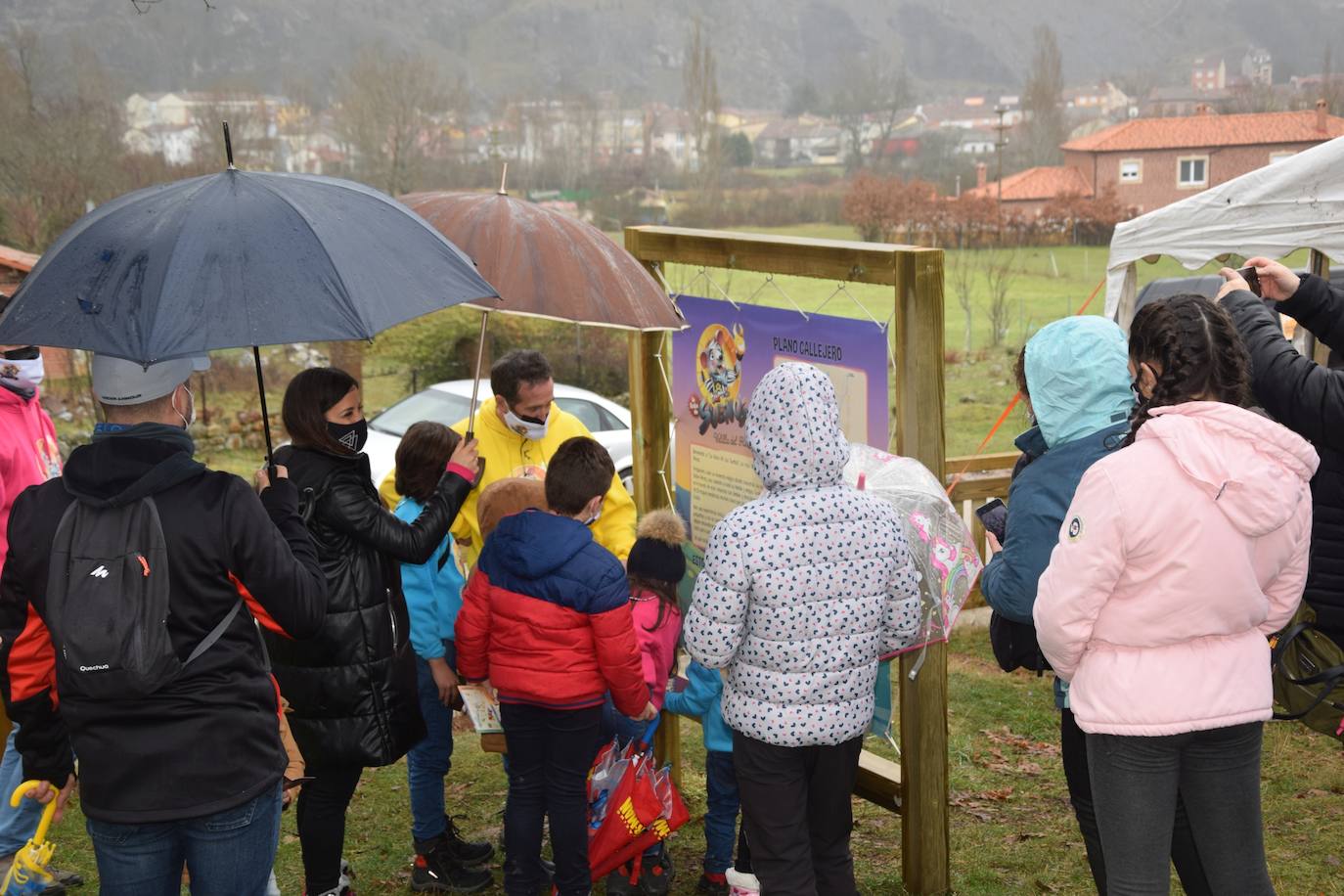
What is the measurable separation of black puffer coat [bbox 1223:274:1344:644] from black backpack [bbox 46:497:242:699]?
8.32 ft

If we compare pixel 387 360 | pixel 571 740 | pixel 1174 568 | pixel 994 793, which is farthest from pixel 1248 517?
pixel 387 360

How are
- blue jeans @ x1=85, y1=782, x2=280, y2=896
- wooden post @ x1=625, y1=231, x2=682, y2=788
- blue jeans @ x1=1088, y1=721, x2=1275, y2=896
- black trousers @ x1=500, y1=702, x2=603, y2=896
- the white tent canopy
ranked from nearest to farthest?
blue jeans @ x1=85, y1=782, x2=280, y2=896 < blue jeans @ x1=1088, y1=721, x2=1275, y2=896 < black trousers @ x1=500, y1=702, x2=603, y2=896 < wooden post @ x1=625, y1=231, x2=682, y2=788 < the white tent canopy

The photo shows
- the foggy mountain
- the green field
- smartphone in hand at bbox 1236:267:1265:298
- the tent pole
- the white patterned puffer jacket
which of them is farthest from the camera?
the foggy mountain

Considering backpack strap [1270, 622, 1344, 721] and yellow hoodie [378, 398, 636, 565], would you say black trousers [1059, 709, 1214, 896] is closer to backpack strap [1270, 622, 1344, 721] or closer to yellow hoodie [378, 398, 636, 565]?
backpack strap [1270, 622, 1344, 721]

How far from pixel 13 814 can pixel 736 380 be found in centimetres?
275

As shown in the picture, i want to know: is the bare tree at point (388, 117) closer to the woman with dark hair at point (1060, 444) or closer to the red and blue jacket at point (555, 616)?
the red and blue jacket at point (555, 616)

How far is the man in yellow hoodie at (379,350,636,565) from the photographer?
4.16m

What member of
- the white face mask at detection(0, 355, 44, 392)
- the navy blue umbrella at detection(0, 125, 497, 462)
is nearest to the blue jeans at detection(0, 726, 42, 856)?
the white face mask at detection(0, 355, 44, 392)

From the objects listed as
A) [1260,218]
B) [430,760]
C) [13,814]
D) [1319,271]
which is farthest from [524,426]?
[1319,271]

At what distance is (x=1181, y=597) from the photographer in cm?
249

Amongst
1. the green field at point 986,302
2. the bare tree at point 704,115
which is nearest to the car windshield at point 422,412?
the green field at point 986,302

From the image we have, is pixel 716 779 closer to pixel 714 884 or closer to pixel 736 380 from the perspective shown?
pixel 714 884

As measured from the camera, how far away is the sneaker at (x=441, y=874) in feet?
13.5

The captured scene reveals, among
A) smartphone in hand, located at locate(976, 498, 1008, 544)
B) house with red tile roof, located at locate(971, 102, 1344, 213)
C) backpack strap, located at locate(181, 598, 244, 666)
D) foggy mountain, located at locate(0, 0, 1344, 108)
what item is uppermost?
foggy mountain, located at locate(0, 0, 1344, 108)
